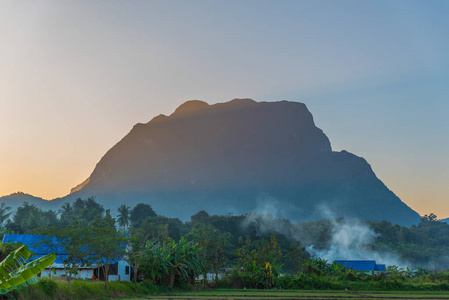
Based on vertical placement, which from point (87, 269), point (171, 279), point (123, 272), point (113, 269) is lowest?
point (171, 279)

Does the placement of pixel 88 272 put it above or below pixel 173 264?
below

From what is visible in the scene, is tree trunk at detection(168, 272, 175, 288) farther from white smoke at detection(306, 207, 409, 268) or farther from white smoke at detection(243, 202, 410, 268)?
white smoke at detection(243, 202, 410, 268)

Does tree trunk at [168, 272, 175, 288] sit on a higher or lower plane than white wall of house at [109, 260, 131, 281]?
lower

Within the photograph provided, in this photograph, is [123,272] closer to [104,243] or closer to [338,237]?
[104,243]

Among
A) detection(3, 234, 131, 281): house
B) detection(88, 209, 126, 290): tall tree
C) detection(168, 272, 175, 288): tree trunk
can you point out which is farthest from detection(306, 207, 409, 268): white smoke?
detection(88, 209, 126, 290): tall tree

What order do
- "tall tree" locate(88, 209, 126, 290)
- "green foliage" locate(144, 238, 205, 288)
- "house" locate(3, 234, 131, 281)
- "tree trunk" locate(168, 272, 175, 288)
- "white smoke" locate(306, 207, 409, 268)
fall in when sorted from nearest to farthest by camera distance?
"tall tree" locate(88, 209, 126, 290) → "house" locate(3, 234, 131, 281) → "green foliage" locate(144, 238, 205, 288) → "tree trunk" locate(168, 272, 175, 288) → "white smoke" locate(306, 207, 409, 268)

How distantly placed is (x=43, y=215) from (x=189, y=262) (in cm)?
4992

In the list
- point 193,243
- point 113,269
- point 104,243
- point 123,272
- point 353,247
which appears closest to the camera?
point 104,243

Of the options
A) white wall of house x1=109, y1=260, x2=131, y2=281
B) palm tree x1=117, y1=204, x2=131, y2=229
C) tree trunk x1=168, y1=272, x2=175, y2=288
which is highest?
palm tree x1=117, y1=204, x2=131, y2=229

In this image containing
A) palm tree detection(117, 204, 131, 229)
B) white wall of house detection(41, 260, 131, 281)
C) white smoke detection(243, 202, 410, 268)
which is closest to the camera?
white wall of house detection(41, 260, 131, 281)

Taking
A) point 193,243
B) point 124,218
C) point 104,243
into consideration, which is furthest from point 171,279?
point 124,218

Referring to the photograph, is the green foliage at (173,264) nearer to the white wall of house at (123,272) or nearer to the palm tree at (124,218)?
the white wall of house at (123,272)

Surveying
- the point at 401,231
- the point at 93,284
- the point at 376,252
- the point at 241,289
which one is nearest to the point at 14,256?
the point at 93,284

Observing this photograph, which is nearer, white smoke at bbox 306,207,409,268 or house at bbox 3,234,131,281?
house at bbox 3,234,131,281
